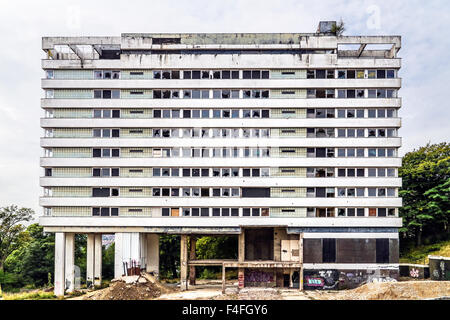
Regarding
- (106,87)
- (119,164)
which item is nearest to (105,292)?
(119,164)

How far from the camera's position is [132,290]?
1651 inches

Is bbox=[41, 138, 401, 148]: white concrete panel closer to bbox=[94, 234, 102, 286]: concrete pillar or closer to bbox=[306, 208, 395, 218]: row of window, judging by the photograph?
bbox=[306, 208, 395, 218]: row of window

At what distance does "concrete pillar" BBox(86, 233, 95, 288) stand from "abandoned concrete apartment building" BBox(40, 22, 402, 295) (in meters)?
2.89

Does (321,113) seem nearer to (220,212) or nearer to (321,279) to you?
(220,212)

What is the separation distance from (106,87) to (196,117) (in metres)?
11.6

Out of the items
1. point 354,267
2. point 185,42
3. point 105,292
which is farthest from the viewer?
point 185,42

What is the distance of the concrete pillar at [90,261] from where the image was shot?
49.5 metres

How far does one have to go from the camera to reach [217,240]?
2451 inches

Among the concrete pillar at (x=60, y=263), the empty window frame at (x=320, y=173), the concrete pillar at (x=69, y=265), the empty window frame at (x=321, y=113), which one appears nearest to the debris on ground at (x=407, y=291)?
the empty window frame at (x=320, y=173)

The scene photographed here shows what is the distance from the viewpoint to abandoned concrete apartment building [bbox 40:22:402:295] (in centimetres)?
4616

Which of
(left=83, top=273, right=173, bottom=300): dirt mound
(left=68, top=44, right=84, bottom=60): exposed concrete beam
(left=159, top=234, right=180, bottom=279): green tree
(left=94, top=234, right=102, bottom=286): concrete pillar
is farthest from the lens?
(left=159, top=234, right=180, bottom=279): green tree

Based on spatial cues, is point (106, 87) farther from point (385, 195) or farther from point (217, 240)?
point (385, 195)

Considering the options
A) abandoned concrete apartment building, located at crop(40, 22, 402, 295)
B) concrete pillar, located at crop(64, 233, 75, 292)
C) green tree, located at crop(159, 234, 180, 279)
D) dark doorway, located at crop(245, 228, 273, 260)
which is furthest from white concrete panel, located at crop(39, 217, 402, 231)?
green tree, located at crop(159, 234, 180, 279)
